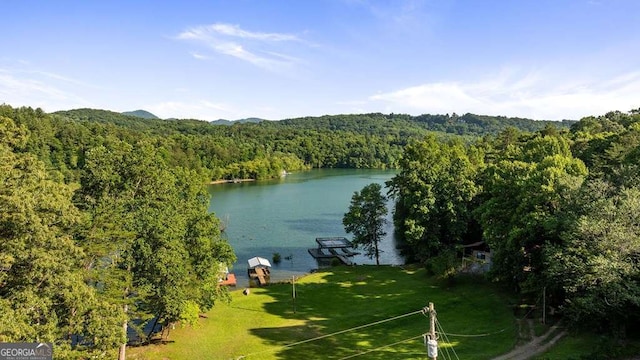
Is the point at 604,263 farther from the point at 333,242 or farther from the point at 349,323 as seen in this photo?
the point at 333,242

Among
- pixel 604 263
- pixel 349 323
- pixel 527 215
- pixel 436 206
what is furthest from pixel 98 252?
pixel 436 206

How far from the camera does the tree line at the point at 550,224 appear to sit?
65.8ft

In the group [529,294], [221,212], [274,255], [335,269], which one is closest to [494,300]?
[529,294]

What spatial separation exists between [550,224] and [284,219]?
48.9 meters

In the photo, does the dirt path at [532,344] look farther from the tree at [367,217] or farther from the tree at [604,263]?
the tree at [367,217]

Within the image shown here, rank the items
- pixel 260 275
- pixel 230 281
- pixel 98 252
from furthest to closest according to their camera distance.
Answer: pixel 260 275 < pixel 230 281 < pixel 98 252

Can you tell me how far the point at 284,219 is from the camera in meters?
69.7

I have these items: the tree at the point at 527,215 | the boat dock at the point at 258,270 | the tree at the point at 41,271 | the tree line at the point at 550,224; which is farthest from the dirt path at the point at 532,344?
the boat dock at the point at 258,270

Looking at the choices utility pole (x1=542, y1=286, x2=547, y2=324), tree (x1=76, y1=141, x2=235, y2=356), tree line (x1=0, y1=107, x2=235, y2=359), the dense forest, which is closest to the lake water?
the dense forest

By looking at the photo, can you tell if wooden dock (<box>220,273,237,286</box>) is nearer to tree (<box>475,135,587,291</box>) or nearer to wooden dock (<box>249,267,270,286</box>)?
wooden dock (<box>249,267,270,286</box>)

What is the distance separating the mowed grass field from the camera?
78.8 ft

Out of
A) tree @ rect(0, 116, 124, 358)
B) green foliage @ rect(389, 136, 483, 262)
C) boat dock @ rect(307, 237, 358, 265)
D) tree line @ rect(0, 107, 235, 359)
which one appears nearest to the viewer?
tree @ rect(0, 116, 124, 358)

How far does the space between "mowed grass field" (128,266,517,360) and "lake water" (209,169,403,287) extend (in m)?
8.79

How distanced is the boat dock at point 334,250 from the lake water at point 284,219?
957mm
